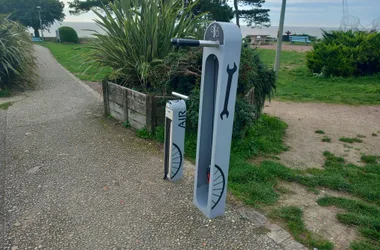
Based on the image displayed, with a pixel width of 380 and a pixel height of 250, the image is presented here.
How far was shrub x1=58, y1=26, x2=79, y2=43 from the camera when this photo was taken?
30562 mm

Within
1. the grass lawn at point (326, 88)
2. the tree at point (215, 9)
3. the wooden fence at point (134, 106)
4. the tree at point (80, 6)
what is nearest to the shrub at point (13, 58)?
the wooden fence at point (134, 106)

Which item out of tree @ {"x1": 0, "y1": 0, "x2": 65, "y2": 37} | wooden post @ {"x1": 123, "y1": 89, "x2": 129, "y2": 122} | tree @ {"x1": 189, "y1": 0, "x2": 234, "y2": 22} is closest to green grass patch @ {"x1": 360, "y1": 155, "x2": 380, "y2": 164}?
wooden post @ {"x1": 123, "y1": 89, "x2": 129, "y2": 122}

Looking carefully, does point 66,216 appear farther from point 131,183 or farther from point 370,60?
point 370,60

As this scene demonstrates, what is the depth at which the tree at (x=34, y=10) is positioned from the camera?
37875 millimetres

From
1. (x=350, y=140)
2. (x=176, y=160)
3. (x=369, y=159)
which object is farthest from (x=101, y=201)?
(x=350, y=140)

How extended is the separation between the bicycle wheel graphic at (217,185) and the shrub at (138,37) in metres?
2.64

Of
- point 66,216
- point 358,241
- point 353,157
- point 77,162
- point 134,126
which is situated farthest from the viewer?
point 134,126

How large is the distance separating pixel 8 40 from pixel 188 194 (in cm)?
700

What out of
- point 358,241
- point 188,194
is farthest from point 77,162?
point 358,241

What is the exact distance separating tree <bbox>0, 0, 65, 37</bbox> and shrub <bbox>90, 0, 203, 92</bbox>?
37268 millimetres

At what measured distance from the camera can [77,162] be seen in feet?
12.0

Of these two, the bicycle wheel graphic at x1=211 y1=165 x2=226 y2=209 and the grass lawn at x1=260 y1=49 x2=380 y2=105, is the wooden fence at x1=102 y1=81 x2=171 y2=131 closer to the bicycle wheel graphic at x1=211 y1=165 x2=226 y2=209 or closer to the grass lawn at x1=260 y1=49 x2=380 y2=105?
the bicycle wheel graphic at x1=211 y1=165 x2=226 y2=209

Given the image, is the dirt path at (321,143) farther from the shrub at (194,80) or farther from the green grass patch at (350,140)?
the shrub at (194,80)

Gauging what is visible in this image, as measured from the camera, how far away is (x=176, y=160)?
3158 millimetres
